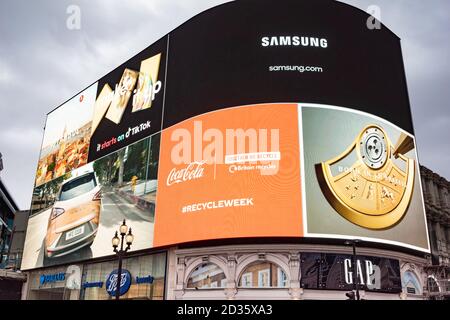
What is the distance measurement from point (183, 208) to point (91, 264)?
39.7ft

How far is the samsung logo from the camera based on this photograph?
3231 centimetres

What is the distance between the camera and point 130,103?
39.5m

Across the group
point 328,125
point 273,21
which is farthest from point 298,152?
point 273,21

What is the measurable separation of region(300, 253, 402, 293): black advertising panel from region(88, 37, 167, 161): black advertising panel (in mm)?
15595

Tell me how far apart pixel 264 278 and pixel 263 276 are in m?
0.13

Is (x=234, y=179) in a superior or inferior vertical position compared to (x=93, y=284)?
superior

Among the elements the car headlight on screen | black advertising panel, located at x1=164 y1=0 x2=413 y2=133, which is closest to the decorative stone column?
black advertising panel, located at x1=164 y1=0 x2=413 y2=133

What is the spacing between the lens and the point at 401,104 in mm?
34781

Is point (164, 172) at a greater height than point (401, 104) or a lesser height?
lesser

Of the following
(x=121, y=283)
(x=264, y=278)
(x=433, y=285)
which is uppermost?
(x=433, y=285)

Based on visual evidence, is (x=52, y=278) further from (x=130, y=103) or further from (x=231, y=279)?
(x=231, y=279)

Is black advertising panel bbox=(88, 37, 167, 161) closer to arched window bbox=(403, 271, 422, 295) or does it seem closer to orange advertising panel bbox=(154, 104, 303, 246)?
orange advertising panel bbox=(154, 104, 303, 246)

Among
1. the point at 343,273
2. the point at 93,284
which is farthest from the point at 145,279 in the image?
the point at 343,273
